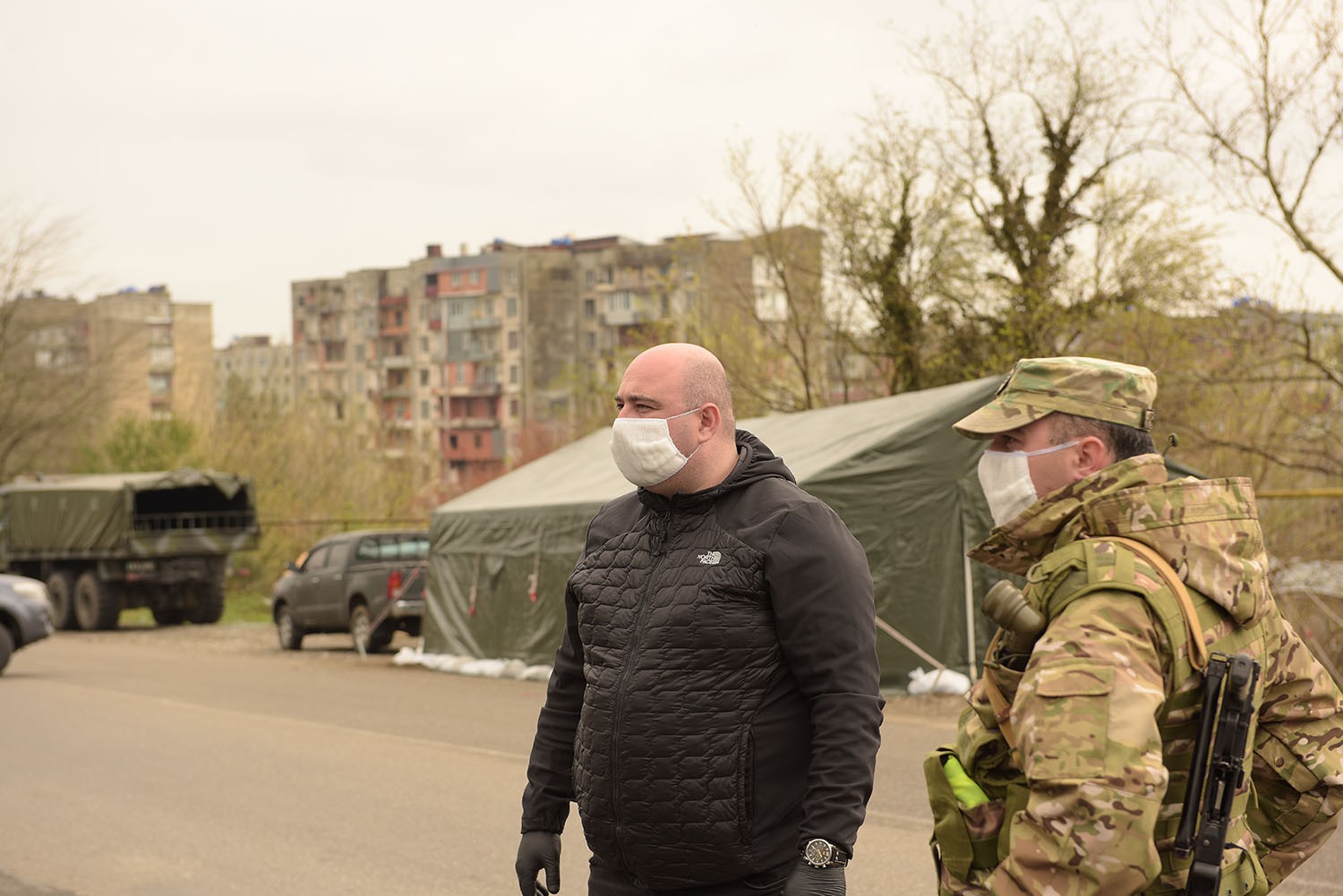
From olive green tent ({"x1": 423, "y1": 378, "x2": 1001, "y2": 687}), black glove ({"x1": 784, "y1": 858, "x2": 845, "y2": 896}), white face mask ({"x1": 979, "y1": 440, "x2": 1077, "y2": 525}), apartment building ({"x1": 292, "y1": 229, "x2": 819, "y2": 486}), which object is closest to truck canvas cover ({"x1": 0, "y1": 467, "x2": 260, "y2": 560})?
olive green tent ({"x1": 423, "y1": 378, "x2": 1001, "y2": 687})

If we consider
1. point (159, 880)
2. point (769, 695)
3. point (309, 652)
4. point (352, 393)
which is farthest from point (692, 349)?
point (352, 393)

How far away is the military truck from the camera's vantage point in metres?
29.4

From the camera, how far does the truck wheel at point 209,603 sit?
30.6m

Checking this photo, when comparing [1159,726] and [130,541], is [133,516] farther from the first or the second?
[1159,726]

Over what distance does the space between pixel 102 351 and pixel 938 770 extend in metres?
56.4

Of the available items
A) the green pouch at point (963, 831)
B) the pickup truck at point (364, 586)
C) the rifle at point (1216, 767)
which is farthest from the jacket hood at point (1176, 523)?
the pickup truck at point (364, 586)

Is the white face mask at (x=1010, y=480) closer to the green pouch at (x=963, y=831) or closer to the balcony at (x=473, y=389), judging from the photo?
the green pouch at (x=963, y=831)

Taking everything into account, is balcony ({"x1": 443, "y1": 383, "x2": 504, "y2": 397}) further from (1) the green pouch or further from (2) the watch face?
(1) the green pouch

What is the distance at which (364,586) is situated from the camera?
22453 mm

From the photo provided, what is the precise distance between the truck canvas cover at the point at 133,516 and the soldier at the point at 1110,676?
28.4 meters

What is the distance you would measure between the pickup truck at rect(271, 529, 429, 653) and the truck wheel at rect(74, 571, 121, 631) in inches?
286

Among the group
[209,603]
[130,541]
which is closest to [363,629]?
[130,541]

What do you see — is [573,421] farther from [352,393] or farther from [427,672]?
[352,393]

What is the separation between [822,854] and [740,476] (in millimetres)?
841
